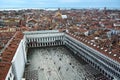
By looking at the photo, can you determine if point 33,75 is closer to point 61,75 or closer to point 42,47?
point 61,75

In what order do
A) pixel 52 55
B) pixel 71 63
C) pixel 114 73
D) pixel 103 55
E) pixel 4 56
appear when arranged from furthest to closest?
pixel 52 55, pixel 71 63, pixel 103 55, pixel 114 73, pixel 4 56

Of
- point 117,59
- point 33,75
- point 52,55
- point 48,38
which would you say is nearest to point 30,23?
point 48,38

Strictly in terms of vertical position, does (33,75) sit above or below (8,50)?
below

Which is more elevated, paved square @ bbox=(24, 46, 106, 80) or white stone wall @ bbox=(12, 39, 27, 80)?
white stone wall @ bbox=(12, 39, 27, 80)

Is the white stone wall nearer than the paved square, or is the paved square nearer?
the white stone wall

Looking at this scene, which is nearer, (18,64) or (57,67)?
(18,64)

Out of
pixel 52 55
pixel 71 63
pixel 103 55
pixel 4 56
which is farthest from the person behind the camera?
pixel 52 55

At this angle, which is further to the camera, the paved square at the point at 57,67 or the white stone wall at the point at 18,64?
the paved square at the point at 57,67

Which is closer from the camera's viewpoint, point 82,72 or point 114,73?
point 114,73

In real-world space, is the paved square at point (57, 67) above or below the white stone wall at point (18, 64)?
below

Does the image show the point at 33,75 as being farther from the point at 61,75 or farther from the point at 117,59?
the point at 117,59

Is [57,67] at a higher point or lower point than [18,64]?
lower
